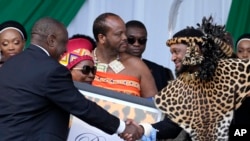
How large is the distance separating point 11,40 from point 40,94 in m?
1.54

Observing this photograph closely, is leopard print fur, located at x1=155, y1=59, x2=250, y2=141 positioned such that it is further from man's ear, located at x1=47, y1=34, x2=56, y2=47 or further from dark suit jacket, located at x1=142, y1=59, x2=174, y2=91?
dark suit jacket, located at x1=142, y1=59, x2=174, y2=91

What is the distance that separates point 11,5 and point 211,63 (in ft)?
10.9

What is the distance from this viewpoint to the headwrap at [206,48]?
5781mm

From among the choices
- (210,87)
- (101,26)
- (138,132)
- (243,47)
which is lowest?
(138,132)

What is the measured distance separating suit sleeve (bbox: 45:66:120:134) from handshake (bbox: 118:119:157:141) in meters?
0.16

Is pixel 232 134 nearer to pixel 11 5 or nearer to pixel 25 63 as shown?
pixel 25 63

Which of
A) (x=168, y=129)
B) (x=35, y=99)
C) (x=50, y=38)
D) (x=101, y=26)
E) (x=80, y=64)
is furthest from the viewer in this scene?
(x=101, y=26)

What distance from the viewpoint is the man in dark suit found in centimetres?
550

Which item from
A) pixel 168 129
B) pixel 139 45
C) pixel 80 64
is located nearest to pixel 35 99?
pixel 168 129

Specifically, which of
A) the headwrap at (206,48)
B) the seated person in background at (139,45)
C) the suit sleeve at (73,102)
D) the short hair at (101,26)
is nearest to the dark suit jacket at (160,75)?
the seated person in background at (139,45)

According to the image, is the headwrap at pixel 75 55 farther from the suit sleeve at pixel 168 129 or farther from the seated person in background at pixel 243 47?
the seated person in background at pixel 243 47

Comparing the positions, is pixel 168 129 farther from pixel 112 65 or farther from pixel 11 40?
pixel 11 40

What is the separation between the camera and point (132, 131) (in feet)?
19.6

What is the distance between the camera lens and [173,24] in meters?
8.60
